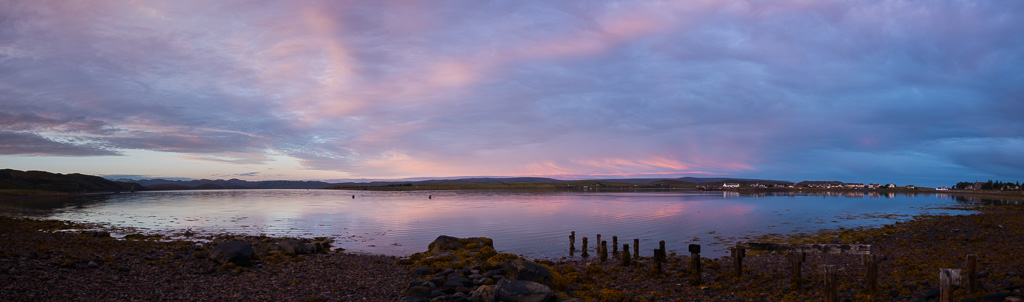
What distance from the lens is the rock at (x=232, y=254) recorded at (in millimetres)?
21375

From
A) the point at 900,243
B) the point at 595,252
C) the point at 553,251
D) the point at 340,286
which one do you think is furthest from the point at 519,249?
the point at 900,243

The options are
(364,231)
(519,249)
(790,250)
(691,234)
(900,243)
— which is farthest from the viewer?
(364,231)

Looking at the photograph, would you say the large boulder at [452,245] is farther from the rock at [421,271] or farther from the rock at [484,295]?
the rock at [484,295]

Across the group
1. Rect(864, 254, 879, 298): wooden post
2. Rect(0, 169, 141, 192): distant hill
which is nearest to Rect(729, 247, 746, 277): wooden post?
Rect(864, 254, 879, 298): wooden post

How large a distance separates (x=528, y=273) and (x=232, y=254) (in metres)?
13.4

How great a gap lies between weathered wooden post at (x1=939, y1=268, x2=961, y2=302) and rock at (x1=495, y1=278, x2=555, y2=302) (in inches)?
433

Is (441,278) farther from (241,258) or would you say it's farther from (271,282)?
(241,258)

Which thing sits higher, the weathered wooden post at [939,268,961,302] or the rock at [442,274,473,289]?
the weathered wooden post at [939,268,961,302]

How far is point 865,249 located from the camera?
19.6 m

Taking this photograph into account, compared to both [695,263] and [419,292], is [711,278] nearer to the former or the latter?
[695,263]

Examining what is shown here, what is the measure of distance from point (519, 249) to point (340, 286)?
18.4m

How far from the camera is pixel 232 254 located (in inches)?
845

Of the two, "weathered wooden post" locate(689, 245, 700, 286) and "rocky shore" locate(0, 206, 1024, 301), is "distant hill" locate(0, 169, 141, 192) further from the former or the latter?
"weathered wooden post" locate(689, 245, 700, 286)

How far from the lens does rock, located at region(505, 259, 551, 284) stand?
1872cm
